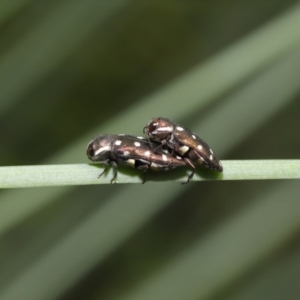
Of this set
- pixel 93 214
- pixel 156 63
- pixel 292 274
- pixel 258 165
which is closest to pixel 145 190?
pixel 93 214

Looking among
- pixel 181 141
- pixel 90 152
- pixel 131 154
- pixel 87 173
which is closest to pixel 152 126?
pixel 181 141

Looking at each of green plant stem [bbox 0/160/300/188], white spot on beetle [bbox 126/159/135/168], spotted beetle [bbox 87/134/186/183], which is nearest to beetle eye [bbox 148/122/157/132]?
spotted beetle [bbox 87/134/186/183]

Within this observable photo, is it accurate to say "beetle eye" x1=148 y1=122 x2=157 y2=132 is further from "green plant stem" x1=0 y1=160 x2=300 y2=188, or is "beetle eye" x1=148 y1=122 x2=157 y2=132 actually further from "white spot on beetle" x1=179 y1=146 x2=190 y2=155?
"green plant stem" x1=0 y1=160 x2=300 y2=188

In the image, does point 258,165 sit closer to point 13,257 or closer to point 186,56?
point 13,257

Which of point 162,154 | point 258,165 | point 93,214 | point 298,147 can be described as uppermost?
point 298,147

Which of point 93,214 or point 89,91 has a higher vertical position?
point 89,91

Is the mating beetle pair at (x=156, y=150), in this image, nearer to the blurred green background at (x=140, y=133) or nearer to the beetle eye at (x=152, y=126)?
the beetle eye at (x=152, y=126)

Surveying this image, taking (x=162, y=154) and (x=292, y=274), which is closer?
(x=162, y=154)
